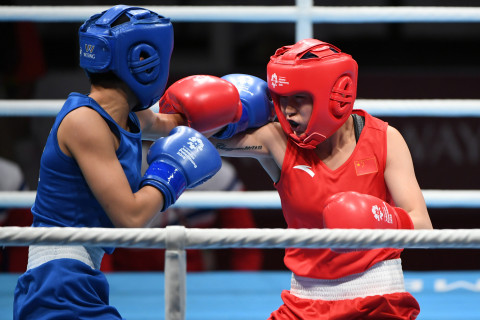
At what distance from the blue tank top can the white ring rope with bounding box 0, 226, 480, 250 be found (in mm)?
401

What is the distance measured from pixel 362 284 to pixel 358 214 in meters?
0.33

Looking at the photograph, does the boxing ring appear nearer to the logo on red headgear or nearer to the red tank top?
the red tank top

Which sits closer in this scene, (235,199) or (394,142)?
(394,142)

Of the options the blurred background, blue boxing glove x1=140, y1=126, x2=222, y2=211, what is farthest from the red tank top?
the blurred background

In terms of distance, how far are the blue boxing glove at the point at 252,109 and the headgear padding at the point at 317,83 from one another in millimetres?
125

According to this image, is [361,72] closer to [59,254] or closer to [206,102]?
[206,102]

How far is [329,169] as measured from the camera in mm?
2031

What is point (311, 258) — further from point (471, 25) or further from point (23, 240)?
point (471, 25)

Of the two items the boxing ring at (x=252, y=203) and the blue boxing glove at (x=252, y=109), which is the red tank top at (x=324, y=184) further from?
the boxing ring at (x=252, y=203)

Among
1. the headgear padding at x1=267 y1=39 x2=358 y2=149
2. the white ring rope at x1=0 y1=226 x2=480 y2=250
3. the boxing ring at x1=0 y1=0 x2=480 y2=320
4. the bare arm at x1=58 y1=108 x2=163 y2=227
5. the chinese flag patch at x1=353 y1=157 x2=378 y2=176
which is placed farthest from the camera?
the boxing ring at x1=0 y1=0 x2=480 y2=320

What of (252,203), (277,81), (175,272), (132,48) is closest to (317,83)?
(277,81)

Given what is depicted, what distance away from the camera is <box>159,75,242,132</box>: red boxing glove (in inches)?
80.3

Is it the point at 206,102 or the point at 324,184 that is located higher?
the point at 206,102

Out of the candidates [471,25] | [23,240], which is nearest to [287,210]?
[23,240]
